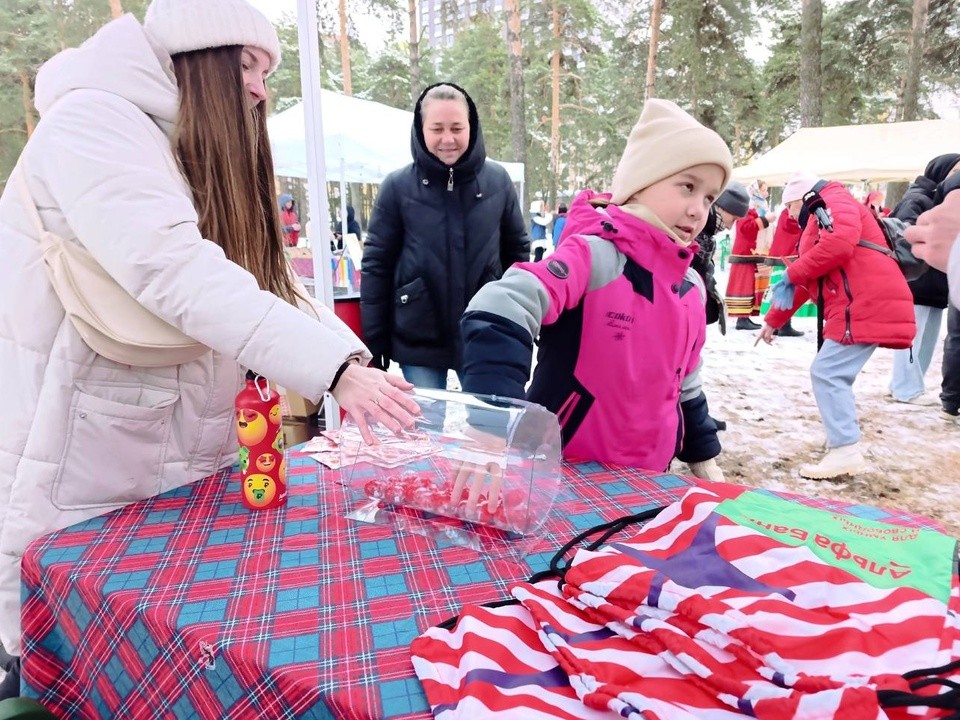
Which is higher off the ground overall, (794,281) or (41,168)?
(41,168)

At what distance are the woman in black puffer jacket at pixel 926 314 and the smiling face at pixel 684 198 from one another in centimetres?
374

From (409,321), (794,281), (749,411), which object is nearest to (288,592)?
(409,321)

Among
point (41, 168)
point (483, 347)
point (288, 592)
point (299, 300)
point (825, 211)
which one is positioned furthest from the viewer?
point (825, 211)

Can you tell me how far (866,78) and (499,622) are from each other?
58.7ft

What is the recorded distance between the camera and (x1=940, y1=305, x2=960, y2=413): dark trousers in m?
4.97

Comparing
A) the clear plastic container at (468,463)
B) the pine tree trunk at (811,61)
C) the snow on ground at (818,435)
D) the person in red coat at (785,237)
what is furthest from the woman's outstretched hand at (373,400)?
the pine tree trunk at (811,61)

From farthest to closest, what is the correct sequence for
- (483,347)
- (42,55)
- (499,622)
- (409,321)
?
1. (42,55)
2. (409,321)
3. (483,347)
4. (499,622)

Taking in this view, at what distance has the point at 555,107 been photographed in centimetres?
1975

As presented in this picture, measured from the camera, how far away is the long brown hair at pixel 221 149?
120cm

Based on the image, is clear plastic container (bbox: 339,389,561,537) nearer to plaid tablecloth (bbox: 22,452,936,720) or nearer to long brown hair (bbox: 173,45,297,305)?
plaid tablecloth (bbox: 22,452,936,720)

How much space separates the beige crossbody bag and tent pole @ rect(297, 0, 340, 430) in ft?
6.54

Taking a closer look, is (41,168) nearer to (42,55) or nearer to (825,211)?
(825,211)

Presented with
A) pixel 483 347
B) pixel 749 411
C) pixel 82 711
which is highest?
pixel 483 347

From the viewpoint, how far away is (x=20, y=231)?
1124 millimetres
